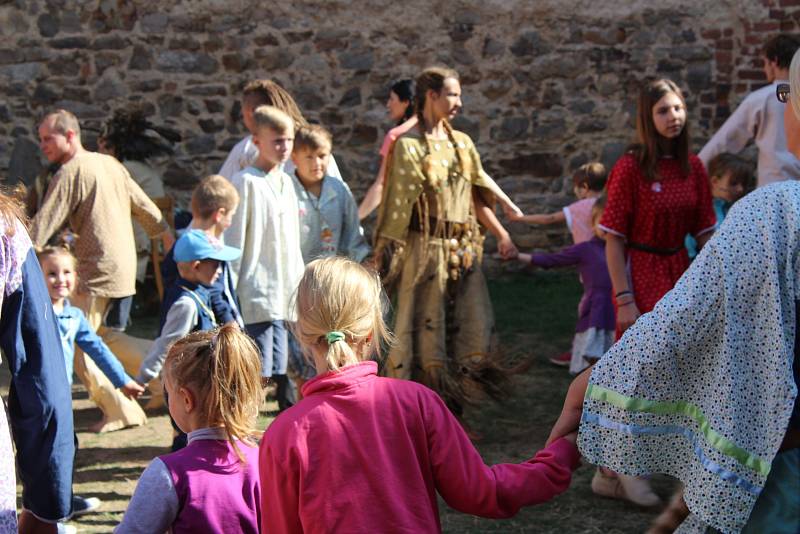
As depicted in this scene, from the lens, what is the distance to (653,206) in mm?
4465

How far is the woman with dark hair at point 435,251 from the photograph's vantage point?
5402mm

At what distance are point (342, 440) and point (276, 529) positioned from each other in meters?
0.26

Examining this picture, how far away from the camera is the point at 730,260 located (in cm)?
206

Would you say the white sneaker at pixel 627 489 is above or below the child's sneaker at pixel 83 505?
above

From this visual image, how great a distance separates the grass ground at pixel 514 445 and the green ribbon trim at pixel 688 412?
217 centimetres

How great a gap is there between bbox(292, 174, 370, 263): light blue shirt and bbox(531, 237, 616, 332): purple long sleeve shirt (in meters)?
1.23

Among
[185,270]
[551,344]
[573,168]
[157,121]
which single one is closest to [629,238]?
[185,270]

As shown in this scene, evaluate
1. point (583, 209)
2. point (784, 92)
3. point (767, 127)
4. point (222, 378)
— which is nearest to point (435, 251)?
point (583, 209)

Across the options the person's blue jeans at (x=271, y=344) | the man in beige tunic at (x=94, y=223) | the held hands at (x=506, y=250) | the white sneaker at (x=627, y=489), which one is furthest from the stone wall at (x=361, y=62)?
the white sneaker at (x=627, y=489)

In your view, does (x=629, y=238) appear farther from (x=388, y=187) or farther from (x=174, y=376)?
(x=174, y=376)

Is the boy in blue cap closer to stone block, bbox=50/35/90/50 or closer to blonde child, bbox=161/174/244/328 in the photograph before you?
blonde child, bbox=161/174/244/328

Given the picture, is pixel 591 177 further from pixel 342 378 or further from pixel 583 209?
pixel 342 378

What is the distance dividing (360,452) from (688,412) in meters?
0.67

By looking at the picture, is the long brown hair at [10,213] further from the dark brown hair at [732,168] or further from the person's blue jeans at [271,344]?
the dark brown hair at [732,168]
